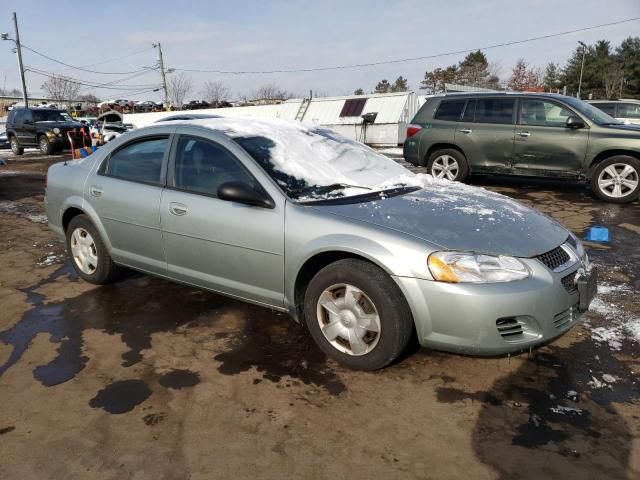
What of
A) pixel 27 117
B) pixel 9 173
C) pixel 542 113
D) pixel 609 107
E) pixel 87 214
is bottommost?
pixel 9 173

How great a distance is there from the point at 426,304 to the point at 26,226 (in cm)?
636

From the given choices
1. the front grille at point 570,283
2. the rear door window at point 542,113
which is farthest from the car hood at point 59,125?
the front grille at point 570,283

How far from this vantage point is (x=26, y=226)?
6.94 metres

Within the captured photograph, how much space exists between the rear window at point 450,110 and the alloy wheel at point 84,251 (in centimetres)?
671

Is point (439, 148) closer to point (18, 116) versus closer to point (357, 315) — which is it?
point (357, 315)

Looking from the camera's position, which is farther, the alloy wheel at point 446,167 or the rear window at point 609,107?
the rear window at point 609,107

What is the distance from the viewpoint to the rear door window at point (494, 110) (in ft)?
27.5

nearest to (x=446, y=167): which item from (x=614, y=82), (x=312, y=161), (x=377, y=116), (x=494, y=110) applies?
(x=494, y=110)

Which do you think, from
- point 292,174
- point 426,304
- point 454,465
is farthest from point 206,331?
point 454,465

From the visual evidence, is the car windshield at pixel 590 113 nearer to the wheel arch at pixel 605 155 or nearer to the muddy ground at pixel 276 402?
the wheel arch at pixel 605 155

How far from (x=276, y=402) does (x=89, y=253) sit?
2.63 metres

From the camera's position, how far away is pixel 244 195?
10.2 ft

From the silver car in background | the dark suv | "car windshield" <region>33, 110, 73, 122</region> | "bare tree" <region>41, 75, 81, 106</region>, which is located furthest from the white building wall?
"bare tree" <region>41, 75, 81, 106</region>

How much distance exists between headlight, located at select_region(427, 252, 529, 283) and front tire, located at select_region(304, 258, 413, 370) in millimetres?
272
